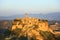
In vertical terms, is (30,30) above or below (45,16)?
below

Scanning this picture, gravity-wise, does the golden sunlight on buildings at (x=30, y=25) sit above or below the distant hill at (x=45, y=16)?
below

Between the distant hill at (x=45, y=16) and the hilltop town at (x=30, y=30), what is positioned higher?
the distant hill at (x=45, y=16)

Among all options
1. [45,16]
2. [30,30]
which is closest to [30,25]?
[30,30]

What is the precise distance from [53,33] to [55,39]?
11 centimetres

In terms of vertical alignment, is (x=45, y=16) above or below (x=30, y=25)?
above

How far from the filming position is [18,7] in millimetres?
2545

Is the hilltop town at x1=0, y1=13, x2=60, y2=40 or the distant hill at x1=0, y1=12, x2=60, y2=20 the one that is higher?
the distant hill at x1=0, y1=12, x2=60, y2=20

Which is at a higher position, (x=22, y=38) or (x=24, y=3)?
(x=24, y=3)

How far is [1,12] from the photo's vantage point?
251cm

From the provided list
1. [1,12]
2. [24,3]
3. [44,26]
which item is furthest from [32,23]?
[1,12]

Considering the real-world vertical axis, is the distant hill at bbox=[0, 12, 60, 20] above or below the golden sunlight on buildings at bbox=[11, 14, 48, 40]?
above

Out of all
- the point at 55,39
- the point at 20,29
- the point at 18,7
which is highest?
the point at 18,7

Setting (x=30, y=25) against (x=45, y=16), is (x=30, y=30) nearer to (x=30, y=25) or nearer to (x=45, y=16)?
(x=30, y=25)

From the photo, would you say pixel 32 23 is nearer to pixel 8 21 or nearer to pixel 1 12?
pixel 8 21
